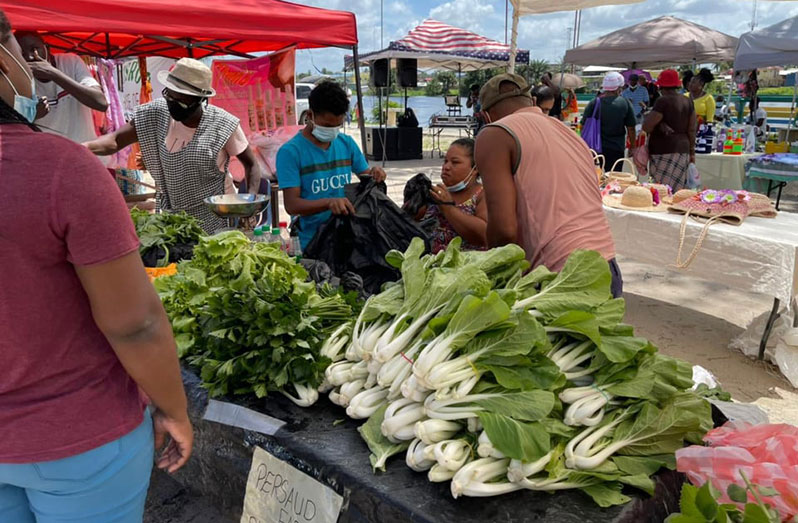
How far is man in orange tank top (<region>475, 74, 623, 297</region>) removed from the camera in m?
2.26

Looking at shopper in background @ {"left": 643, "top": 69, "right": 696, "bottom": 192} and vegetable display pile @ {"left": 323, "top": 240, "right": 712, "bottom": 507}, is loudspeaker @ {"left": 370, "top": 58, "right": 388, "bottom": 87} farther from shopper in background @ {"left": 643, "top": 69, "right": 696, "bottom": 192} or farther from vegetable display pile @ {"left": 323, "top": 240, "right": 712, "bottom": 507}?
vegetable display pile @ {"left": 323, "top": 240, "right": 712, "bottom": 507}

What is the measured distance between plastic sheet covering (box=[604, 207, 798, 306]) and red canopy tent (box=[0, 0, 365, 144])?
10.2 feet

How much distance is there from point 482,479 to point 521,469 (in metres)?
0.09

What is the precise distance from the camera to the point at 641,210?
4477 millimetres

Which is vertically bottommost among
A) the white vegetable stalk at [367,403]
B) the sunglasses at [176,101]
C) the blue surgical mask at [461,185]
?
the white vegetable stalk at [367,403]

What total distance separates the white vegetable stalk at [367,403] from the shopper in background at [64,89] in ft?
12.5

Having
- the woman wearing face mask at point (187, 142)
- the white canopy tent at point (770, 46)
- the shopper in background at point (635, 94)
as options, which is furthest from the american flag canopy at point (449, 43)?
the woman wearing face mask at point (187, 142)

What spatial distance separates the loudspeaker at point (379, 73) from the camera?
1506 centimetres

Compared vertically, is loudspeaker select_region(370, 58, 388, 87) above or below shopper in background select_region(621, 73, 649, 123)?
above

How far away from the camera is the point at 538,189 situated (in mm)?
2287

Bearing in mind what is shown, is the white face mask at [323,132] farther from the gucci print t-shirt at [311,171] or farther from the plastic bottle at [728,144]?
the plastic bottle at [728,144]

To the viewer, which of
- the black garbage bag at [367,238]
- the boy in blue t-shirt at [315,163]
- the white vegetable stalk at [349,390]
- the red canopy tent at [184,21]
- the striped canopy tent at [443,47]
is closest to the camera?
the white vegetable stalk at [349,390]

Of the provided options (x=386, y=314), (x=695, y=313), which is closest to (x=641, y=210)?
(x=695, y=313)

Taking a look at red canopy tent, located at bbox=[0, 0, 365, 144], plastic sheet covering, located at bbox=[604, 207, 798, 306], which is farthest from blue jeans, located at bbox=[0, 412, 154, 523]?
red canopy tent, located at bbox=[0, 0, 365, 144]
